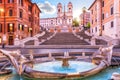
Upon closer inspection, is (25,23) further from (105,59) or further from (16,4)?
(105,59)

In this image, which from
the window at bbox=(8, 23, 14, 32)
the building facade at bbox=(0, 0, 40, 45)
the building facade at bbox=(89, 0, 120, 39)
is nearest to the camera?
the building facade at bbox=(89, 0, 120, 39)

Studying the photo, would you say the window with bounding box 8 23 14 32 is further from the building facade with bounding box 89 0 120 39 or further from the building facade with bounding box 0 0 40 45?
the building facade with bounding box 89 0 120 39

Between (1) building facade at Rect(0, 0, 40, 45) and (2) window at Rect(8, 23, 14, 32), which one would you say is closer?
(1) building facade at Rect(0, 0, 40, 45)

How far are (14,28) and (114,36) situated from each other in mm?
21145

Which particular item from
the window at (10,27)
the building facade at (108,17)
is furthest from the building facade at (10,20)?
the building facade at (108,17)

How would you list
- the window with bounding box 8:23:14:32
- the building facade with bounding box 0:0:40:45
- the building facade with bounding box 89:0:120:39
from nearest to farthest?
the building facade with bounding box 89:0:120:39 → the building facade with bounding box 0:0:40:45 → the window with bounding box 8:23:14:32

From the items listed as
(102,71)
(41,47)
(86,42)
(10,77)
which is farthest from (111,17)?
(10,77)

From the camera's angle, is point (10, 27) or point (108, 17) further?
point (108, 17)

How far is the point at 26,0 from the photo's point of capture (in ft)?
165

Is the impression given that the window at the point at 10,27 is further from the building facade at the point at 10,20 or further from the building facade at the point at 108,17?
the building facade at the point at 108,17

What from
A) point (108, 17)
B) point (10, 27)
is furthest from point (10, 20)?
point (108, 17)

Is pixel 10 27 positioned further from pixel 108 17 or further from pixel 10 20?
pixel 108 17

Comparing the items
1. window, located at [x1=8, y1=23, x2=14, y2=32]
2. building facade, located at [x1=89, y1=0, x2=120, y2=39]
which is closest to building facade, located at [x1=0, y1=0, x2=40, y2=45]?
window, located at [x1=8, y1=23, x2=14, y2=32]

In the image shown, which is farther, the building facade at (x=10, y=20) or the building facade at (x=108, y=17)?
the building facade at (x=10, y=20)
